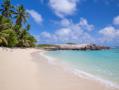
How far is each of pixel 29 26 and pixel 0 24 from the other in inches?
584

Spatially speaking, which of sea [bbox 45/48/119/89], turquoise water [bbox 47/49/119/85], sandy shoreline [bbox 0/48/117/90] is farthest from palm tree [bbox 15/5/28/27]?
sandy shoreline [bbox 0/48/117/90]

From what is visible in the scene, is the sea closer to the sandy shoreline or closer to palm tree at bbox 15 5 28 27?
the sandy shoreline

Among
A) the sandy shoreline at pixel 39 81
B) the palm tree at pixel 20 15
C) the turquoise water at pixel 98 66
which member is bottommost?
the turquoise water at pixel 98 66

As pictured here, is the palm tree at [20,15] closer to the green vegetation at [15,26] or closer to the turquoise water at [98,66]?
the green vegetation at [15,26]

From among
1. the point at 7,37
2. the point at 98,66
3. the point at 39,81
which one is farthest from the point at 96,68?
the point at 7,37

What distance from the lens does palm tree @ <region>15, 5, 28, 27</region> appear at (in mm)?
41875

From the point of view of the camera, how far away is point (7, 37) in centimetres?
3238

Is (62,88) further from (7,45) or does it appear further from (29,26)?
(29,26)

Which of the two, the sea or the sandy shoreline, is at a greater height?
the sandy shoreline

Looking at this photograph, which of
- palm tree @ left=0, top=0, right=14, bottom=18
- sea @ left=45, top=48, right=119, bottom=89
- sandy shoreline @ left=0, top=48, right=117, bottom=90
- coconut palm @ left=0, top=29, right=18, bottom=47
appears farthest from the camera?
palm tree @ left=0, top=0, right=14, bottom=18

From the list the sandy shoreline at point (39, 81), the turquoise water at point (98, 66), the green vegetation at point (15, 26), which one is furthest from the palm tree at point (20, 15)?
the sandy shoreline at point (39, 81)

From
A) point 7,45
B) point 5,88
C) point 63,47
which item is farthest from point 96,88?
point 63,47

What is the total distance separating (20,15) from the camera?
41.9m

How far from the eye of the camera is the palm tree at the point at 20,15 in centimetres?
4188
